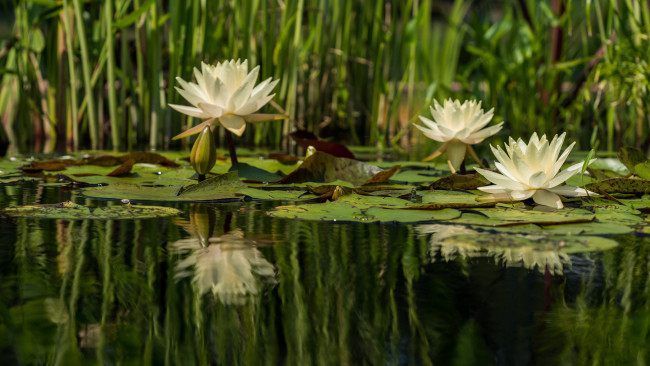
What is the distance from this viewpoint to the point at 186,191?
1345 millimetres

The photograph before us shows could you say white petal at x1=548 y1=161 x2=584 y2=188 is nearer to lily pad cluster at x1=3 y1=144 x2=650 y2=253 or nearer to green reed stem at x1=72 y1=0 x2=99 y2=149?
lily pad cluster at x1=3 y1=144 x2=650 y2=253

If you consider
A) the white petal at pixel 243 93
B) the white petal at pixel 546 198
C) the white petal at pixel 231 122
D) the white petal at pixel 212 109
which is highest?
the white petal at pixel 243 93

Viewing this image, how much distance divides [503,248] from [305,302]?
36 centimetres

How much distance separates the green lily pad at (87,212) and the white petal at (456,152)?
0.70m

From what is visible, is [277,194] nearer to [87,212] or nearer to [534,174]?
[87,212]

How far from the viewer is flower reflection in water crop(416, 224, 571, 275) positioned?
0.80m

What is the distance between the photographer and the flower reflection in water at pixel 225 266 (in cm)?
67

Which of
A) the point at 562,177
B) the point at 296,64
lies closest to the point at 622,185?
the point at 562,177

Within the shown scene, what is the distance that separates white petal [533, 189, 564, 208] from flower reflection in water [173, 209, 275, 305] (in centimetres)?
58

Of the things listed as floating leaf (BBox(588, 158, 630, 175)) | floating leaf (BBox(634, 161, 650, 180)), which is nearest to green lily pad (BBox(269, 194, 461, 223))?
floating leaf (BBox(634, 161, 650, 180))

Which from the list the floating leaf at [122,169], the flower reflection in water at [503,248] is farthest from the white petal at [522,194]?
the floating leaf at [122,169]

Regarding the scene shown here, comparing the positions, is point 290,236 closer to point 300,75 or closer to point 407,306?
point 407,306

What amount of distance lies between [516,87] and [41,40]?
2440 millimetres

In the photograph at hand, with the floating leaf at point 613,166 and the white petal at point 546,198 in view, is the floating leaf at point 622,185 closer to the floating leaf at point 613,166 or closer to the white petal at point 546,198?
the white petal at point 546,198
